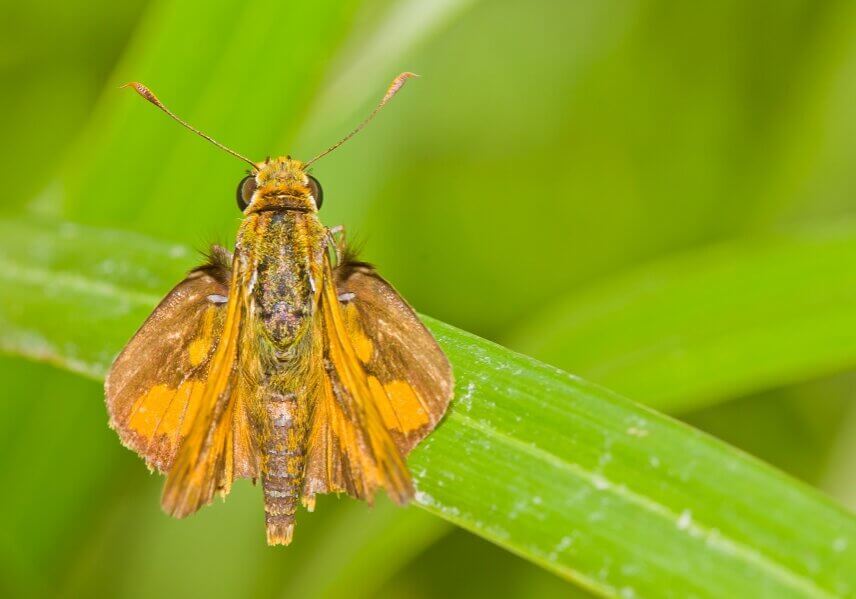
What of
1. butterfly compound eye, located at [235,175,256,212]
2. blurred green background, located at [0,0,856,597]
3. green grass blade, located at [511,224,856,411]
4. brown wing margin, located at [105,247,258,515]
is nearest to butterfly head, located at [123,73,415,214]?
butterfly compound eye, located at [235,175,256,212]

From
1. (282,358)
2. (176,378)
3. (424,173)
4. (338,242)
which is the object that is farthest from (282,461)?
(424,173)

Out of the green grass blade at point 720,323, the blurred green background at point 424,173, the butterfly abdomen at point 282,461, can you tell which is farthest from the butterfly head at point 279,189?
the green grass blade at point 720,323

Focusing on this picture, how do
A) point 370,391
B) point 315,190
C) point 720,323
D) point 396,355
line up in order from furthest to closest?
point 720,323
point 315,190
point 396,355
point 370,391

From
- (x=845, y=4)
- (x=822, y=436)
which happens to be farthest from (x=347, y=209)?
(x=845, y=4)

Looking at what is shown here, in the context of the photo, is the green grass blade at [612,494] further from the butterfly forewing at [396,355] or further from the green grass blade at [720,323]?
the green grass blade at [720,323]

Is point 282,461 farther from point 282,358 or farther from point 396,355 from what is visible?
point 396,355

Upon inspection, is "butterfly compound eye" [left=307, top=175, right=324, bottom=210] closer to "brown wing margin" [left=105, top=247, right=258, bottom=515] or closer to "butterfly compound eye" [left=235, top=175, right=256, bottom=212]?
"butterfly compound eye" [left=235, top=175, right=256, bottom=212]
